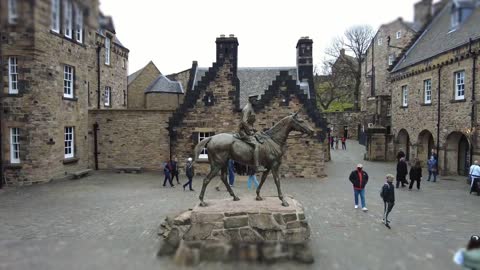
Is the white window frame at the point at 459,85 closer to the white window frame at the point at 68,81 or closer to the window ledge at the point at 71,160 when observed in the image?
the white window frame at the point at 68,81

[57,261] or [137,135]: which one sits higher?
[137,135]

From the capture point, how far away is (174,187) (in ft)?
52.6

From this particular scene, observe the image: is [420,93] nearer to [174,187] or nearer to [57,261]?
[174,187]

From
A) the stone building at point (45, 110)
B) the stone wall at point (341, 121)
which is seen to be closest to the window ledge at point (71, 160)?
the stone building at point (45, 110)

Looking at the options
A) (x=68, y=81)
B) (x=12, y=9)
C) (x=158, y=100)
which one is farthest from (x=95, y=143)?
(x=12, y=9)

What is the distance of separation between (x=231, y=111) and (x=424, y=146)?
14.9 metres

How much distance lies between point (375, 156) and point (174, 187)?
1850 cm

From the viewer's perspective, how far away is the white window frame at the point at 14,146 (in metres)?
16.9

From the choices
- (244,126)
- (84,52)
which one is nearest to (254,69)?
(84,52)

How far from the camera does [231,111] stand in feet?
64.7

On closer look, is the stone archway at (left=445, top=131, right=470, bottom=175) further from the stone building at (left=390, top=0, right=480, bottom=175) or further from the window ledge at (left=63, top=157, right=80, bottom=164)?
the window ledge at (left=63, top=157, right=80, bottom=164)

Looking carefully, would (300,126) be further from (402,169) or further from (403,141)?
(403,141)

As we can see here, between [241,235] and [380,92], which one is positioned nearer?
[241,235]

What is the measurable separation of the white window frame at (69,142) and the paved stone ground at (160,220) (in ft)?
9.23
